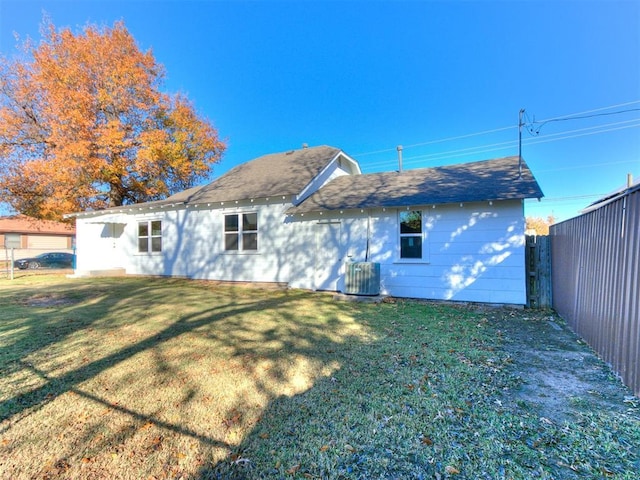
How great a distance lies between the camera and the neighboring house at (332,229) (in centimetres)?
830

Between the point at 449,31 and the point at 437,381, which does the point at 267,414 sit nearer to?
the point at 437,381

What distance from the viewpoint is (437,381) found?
3.65 m

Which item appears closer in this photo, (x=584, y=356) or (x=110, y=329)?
(x=584, y=356)

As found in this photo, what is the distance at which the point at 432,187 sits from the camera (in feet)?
31.4

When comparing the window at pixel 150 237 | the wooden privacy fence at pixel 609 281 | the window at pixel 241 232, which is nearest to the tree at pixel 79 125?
the window at pixel 150 237

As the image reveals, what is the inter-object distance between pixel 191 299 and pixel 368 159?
2454cm

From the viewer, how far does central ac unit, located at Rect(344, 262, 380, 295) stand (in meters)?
8.82

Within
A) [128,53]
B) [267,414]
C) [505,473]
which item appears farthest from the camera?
[128,53]

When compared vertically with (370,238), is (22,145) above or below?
above

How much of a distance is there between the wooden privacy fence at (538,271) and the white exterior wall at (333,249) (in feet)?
1.60

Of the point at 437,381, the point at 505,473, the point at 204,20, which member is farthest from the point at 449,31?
the point at 505,473

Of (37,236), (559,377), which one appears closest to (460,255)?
(559,377)

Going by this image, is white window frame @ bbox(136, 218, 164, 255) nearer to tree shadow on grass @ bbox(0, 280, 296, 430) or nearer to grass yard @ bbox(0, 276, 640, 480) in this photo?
tree shadow on grass @ bbox(0, 280, 296, 430)

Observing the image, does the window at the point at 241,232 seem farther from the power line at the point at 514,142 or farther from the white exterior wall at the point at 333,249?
the power line at the point at 514,142
